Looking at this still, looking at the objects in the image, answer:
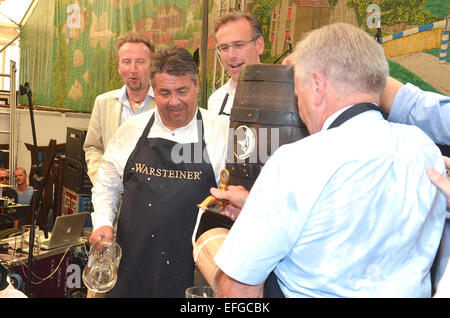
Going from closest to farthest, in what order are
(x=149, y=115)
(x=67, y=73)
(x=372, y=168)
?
(x=372, y=168) < (x=149, y=115) < (x=67, y=73)

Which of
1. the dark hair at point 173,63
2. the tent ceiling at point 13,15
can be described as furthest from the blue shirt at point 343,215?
the tent ceiling at point 13,15

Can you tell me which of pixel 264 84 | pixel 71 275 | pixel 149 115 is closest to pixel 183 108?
pixel 149 115

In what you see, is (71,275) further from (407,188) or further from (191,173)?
(407,188)

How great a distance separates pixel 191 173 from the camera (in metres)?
2.03

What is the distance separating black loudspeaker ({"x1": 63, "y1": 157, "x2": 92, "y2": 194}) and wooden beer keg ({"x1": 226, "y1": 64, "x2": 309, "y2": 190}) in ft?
11.0

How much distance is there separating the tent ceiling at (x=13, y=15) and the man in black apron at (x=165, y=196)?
10.8m

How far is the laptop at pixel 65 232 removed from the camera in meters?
3.51

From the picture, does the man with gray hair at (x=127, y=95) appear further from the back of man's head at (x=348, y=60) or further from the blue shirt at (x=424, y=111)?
the back of man's head at (x=348, y=60)

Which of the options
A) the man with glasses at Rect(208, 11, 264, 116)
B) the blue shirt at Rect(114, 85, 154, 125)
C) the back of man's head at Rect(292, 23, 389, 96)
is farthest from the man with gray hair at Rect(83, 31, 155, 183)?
the back of man's head at Rect(292, 23, 389, 96)

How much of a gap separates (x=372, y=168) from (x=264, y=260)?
11.5 inches

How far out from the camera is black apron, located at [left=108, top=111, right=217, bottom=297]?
202cm

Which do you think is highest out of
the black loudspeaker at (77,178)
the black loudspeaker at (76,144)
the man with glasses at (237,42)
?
the man with glasses at (237,42)

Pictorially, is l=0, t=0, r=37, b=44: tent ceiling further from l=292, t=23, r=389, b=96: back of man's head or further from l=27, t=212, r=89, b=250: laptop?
l=292, t=23, r=389, b=96: back of man's head
